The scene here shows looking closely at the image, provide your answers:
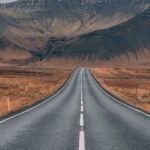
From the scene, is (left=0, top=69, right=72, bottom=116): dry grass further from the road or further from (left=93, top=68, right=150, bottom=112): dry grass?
the road

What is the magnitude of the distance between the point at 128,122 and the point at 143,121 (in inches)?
31.8

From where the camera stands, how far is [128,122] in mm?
19031

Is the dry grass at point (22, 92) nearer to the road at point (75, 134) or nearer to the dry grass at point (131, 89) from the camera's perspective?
the dry grass at point (131, 89)

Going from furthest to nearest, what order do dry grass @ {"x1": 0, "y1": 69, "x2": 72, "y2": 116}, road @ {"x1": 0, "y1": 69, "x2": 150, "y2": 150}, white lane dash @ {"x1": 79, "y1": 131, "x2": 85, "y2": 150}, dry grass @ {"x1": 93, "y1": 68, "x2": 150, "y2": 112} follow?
1. dry grass @ {"x1": 93, "y1": 68, "x2": 150, "y2": 112}
2. dry grass @ {"x1": 0, "y1": 69, "x2": 72, "y2": 116}
3. road @ {"x1": 0, "y1": 69, "x2": 150, "y2": 150}
4. white lane dash @ {"x1": 79, "y1": 131, "x2": 85, "y2": 150}

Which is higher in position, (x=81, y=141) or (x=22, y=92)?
(x=22, y=92)

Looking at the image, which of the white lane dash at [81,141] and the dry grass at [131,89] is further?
the dry grass at [131,89]

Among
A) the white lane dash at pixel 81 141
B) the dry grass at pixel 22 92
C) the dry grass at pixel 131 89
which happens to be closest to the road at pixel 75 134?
the white lane dash at pixel 81 141

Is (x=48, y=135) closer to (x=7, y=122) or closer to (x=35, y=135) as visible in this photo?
(x=35, y=135)

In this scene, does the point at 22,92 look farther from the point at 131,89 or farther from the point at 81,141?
the point at 81,141

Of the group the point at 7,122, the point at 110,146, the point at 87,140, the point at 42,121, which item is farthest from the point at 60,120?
the point at 110,146

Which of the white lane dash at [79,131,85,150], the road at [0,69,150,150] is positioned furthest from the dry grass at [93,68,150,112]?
the white lane dash at [79,131,85,150]

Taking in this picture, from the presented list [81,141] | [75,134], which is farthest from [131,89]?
[81,141]

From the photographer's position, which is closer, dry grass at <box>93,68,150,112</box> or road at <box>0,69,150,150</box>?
road at <box>0,69,150,150</box>

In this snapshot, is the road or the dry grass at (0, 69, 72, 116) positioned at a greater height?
the dry grass at (0, 69, 72, 116)
